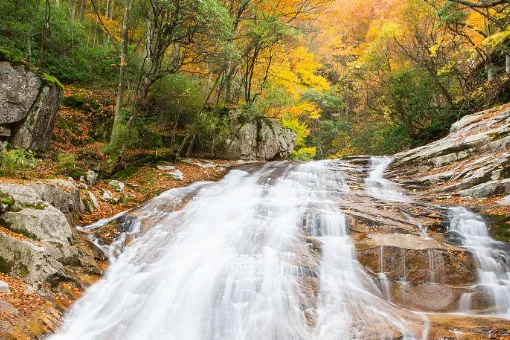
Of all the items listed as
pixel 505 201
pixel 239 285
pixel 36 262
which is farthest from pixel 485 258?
pixel 36 262

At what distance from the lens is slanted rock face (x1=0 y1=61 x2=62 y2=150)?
354 inches

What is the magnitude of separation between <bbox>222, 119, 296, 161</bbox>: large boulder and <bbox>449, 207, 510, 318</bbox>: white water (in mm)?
9713

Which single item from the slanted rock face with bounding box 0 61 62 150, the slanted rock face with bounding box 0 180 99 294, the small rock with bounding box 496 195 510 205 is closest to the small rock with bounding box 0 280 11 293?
the slanted rock face with bounding box 0 180 99 294

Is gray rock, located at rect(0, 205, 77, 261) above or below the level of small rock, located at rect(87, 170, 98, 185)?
below

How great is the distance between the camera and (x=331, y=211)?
8.17m

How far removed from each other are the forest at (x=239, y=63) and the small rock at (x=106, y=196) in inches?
63.5

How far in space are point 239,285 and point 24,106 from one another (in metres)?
7.73

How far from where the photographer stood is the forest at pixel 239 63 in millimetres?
10570

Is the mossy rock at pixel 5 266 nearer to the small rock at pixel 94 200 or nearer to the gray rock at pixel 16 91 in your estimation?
the small rock at pixel 94 200

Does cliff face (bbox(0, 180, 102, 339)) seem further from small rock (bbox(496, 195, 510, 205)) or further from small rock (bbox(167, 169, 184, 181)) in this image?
small rock (bbox(496, 195, 510, 205))

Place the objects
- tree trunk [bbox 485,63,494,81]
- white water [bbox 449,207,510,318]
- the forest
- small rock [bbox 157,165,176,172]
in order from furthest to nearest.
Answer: tree trunk [bbox 485,63,494,81], small rock [bbox 157,165,176,172], the forest, white water [bbox 449,207,510,318]

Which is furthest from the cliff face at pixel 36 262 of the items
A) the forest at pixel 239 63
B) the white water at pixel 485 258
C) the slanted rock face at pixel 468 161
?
the slanted rock face at pixel 468 161

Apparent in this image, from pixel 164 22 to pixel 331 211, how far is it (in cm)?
700

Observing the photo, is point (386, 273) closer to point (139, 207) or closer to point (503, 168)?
point (503, 168)
